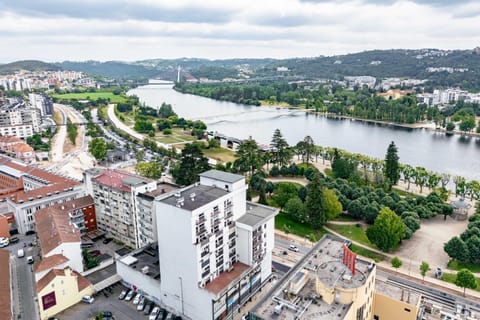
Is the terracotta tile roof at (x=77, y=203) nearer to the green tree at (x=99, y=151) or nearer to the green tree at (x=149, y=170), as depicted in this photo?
the green tree at (x=149, y=170)

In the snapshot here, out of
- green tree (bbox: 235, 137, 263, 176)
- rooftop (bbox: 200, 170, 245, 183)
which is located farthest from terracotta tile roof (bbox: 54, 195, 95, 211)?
green tree (bbox: 235, 137, 263, 176)

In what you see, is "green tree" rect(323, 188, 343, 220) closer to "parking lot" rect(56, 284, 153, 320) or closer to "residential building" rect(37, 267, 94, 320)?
"parking lot" rect(56, 284, 153, 320)

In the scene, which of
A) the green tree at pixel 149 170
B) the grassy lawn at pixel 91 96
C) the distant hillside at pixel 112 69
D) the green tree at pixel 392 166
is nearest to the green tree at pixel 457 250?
the green tree at pixel 392 166

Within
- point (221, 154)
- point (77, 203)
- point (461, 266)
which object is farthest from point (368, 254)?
point (221, 154)

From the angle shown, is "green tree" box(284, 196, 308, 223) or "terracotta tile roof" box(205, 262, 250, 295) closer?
"terracotta tile roof" box(205, 262, 250, 295)

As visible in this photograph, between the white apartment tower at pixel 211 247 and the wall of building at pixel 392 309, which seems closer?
the wall of building at pixel 392 309

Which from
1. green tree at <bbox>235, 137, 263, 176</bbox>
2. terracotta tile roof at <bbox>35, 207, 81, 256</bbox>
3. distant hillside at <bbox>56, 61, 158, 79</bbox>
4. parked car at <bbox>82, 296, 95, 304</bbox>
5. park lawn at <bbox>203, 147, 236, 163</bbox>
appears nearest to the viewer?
parked car at <bbox>82, 296, 95, 304</bbox>

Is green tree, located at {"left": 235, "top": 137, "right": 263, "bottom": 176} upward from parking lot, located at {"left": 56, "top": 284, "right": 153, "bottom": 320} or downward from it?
upward
